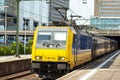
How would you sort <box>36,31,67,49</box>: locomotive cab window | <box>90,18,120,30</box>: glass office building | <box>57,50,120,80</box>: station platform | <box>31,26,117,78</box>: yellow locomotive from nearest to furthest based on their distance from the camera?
<box>57,50,120,80</box>: station platform → <box>31,26,117,78</box>: yellow locomotive → <box>36,31,67,49</box>: locomotive cab window → <box>90,18,120,30</box>: glass office building

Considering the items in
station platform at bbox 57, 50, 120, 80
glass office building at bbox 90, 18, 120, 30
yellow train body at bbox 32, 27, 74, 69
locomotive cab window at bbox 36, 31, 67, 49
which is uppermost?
glass office building at bbox 90, 18, 120, 30

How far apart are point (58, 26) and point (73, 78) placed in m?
6.48

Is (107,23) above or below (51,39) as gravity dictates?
above

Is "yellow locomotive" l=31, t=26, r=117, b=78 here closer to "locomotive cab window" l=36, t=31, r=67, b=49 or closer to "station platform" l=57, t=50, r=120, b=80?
"locomotive cab window" l=36, t=31, r=67, b=49

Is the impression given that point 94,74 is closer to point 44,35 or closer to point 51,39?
point 51,39

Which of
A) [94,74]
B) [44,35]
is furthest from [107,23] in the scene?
[94,74]

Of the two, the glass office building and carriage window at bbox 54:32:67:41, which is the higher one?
the glass office building

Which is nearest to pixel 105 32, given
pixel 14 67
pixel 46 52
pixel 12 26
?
pixel 12 26

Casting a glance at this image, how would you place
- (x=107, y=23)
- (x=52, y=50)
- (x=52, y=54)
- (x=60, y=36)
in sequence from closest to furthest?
(x=52, y=54) < (x=52, y=50) < (x=60, y=36) < (x=107, y=23)

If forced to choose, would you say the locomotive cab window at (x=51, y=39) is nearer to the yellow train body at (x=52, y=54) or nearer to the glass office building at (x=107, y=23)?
the yellow train body at (x=52, y=54)

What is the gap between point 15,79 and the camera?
71.5 feet

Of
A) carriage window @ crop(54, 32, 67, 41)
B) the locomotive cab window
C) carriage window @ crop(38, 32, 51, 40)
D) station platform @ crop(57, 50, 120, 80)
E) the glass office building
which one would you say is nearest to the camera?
station platform @ crop(57, 50, 120, 80)

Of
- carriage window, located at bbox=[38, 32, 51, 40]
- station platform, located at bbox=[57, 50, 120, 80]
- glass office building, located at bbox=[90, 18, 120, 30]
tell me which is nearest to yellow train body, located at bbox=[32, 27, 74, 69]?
carriage window, located at bbox=[38, 32, 51, 40]

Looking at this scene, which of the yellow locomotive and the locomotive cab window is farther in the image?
the locomotive cab window
